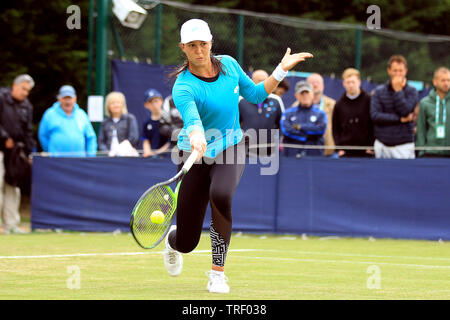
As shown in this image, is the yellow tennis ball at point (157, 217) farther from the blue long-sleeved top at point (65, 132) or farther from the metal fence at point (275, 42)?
the metal fence at point (275, 42)

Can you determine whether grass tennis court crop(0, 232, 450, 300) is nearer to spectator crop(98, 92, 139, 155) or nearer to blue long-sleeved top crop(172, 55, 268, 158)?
blue long-sleeved top crop(172, 55, 268, 158)

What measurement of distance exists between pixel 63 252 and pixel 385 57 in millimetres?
12154

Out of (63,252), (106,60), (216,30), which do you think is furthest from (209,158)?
(216,30)

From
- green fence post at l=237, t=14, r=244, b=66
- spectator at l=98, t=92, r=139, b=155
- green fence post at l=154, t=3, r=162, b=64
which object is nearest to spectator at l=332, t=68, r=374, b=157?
spectator at l=98, t=92, r=139, b=155

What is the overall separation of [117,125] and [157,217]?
7.40 metres

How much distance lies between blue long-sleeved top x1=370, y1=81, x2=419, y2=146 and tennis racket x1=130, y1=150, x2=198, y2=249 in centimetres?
637

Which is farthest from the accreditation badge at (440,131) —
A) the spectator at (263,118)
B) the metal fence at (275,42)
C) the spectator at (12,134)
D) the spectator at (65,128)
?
the spectator at (12,134)

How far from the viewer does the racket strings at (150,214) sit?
7.59 m

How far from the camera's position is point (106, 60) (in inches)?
702

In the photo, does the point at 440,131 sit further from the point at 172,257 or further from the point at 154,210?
the point at 154,210

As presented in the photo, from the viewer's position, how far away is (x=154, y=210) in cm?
795

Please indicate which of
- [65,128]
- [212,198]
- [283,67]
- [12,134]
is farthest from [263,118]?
[212,198]

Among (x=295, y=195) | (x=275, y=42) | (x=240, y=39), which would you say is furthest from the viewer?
(x=275, y=42)

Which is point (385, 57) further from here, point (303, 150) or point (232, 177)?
point (232, 177)
